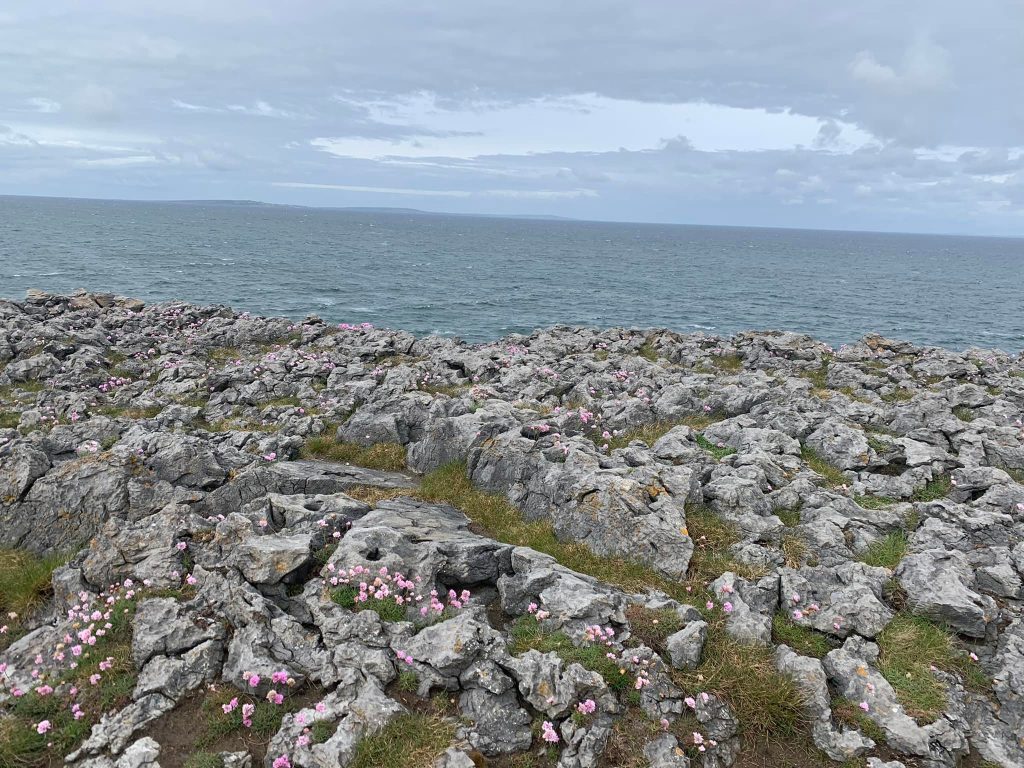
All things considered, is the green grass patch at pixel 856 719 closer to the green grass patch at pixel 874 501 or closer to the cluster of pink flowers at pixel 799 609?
the cluster of pink flowers at pixel 799 609

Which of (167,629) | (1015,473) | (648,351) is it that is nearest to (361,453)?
(167,629)

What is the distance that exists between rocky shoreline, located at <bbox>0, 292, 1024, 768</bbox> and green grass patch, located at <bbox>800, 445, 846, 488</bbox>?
0.34 ft

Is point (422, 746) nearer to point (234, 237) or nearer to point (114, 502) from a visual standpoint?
point (114, 502)

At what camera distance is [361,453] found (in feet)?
66.0

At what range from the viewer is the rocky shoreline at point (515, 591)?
9.35m

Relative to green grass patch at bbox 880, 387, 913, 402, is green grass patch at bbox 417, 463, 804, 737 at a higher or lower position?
lower

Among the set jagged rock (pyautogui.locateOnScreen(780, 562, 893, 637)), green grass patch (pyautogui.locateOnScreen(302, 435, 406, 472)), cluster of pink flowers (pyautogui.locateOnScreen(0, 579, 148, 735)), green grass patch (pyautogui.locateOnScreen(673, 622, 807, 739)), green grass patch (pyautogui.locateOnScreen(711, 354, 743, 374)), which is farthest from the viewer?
green grass patch (pyautogui.locateOnScreen(711, 354, 743, 374))

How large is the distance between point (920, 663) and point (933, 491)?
26.0 ft

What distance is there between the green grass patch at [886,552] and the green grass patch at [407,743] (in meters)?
10.3

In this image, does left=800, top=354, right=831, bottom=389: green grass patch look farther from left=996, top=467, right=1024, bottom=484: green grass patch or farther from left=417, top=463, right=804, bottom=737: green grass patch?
left=417, top=463, right=804, bottom=737: green grass patch

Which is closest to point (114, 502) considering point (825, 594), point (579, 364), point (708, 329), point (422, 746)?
point (422, 746)

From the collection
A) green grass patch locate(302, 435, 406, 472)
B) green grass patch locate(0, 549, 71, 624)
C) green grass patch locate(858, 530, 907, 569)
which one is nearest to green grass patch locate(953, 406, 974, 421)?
green grass patch locate(858, 530, 907, 569)

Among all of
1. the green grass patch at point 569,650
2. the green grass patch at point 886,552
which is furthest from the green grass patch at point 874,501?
the green grass patch at point 569,650

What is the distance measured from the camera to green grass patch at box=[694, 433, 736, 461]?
18.9 metres
